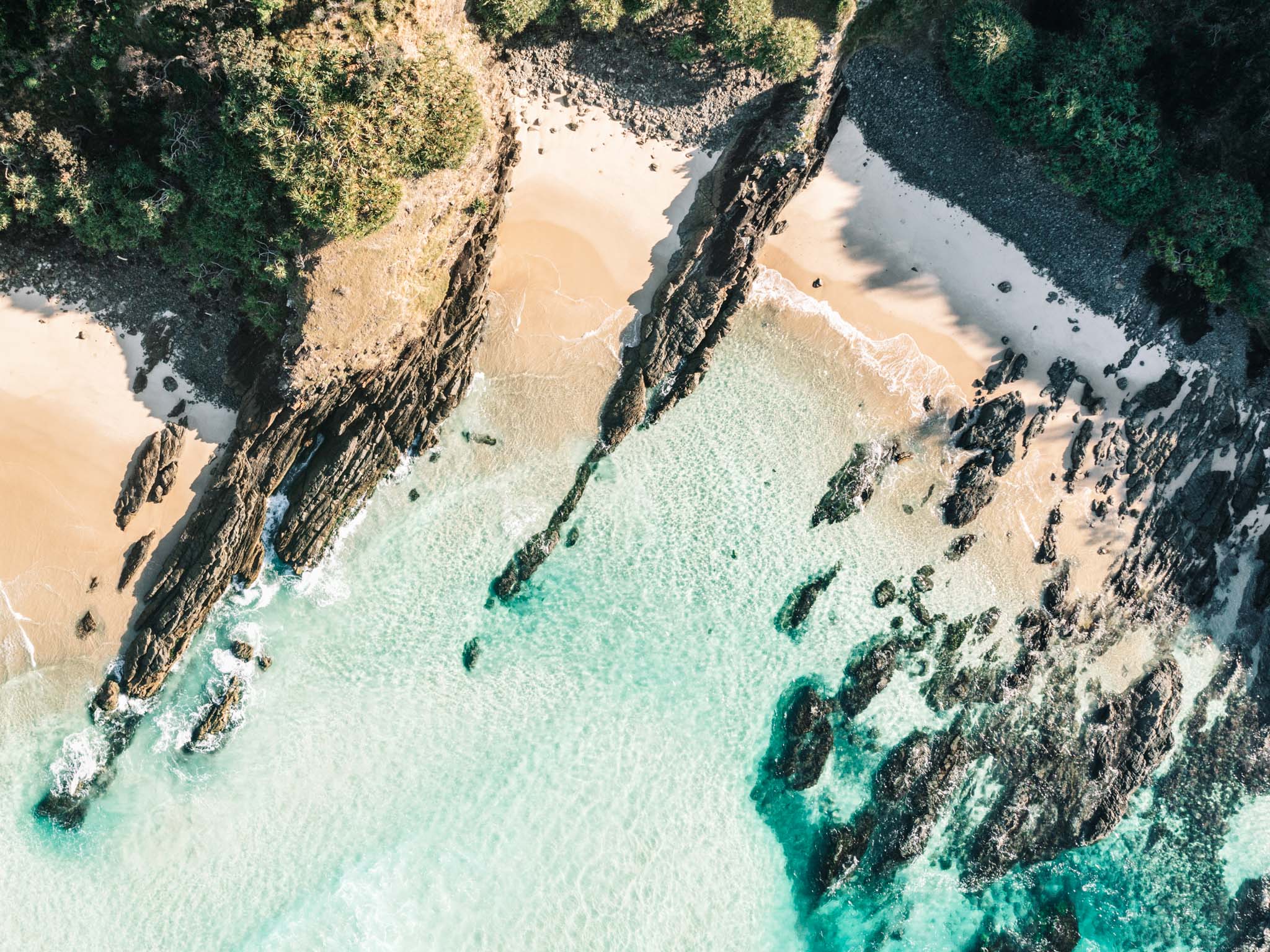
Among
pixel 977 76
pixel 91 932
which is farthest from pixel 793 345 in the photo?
pixel 91 932

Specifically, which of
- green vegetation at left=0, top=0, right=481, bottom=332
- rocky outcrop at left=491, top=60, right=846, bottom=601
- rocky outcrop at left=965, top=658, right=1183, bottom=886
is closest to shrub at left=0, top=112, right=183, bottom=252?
green vegetation at left=0, top=0, right=481, bottom=332

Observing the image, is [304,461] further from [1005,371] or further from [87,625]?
[1005,371]

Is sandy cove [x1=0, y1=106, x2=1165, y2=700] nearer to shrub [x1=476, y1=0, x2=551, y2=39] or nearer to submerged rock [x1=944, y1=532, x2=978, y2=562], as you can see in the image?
submerged rock [x1=944, y1=532, x2=978, y2=562]

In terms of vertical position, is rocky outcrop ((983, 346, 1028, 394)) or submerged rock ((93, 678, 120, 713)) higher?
rocky outcrop ((983, 346, 1028, 394))

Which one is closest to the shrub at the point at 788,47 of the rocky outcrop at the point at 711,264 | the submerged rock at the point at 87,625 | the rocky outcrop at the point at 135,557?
the rocky outcrop at the point at 711,264

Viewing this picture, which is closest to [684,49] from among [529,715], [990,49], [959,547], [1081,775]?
[990,49]

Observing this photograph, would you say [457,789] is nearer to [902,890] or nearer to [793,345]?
[902,890]
